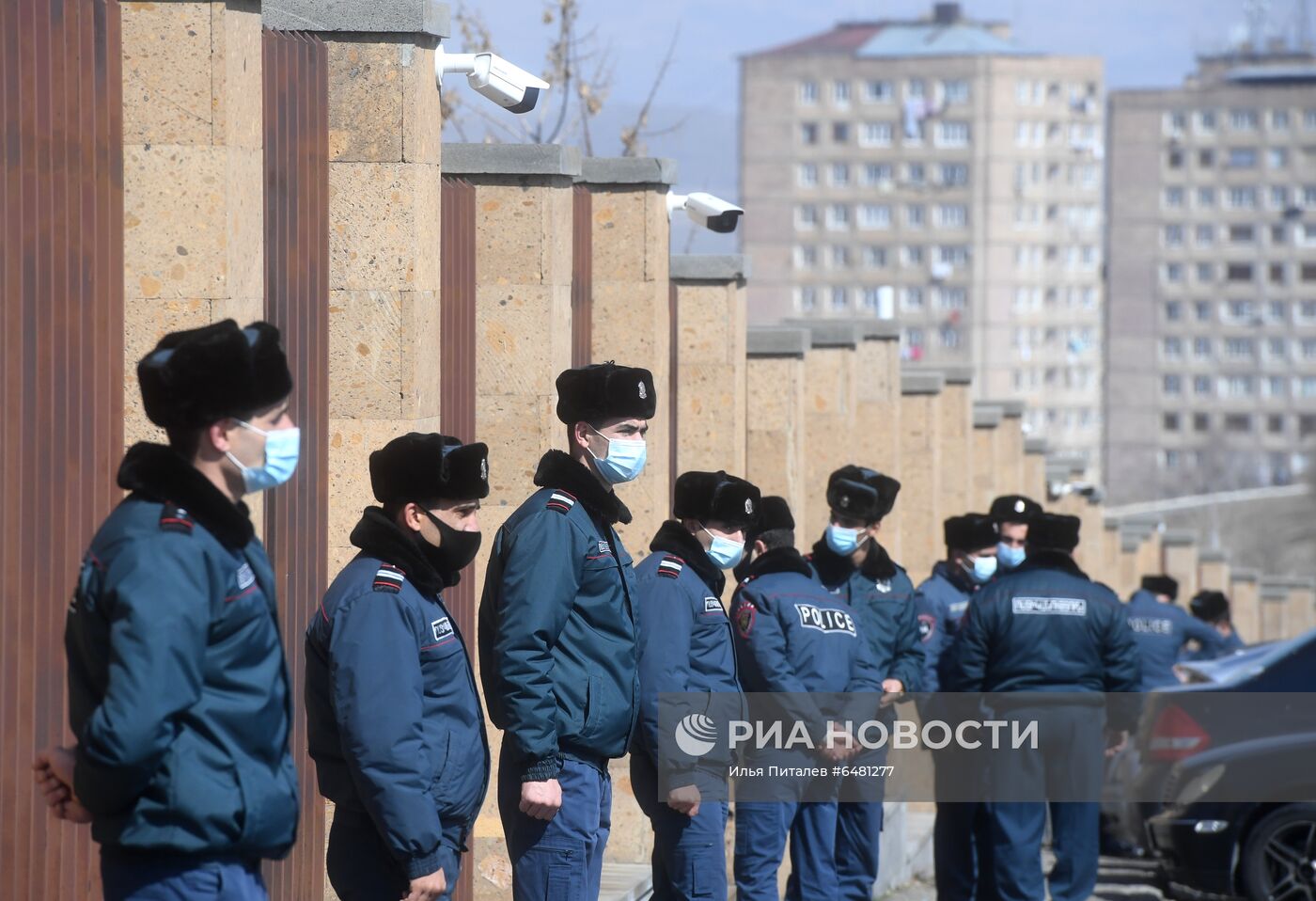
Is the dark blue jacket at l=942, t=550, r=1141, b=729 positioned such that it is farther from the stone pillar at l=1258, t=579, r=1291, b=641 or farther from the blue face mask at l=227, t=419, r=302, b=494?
the stone pillar at l=1258, t=579, r=1291, b=641

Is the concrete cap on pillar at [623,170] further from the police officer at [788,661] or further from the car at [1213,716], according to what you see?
the car at [1213,716]

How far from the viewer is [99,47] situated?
5.85m

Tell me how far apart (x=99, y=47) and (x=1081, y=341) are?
12017cm

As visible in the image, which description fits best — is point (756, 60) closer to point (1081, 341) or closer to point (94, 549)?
point (1081, 341)

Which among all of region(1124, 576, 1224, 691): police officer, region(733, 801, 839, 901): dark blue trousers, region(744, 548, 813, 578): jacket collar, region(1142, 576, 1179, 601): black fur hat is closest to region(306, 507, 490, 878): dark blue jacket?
region(733, 801, 839, 901): dark blue trousers

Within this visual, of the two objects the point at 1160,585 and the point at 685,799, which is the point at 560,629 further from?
the point at 1160,585

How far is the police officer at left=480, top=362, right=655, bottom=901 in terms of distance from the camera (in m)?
6.01

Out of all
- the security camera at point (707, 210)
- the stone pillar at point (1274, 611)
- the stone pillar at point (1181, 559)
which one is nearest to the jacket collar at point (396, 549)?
the security camera at point (707, 210)

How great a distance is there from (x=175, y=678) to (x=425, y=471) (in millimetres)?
1557

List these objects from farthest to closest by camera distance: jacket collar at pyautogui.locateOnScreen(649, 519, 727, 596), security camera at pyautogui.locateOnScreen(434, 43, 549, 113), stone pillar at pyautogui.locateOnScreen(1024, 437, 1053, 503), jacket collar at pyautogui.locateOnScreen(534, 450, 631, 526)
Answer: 1. stone pillar at pyautogui.locateOnScreen(1024, 437, 1053, 503)
2. security camera at pyautogui.locateOnScreen(434, 43, 549, 113)
3. jacket collar at pyautogui.locateOnScreen(649, 519, 727, 596)
4. jacket collar at pyautogui.locateOnScreen(534, 450, 631, 526)

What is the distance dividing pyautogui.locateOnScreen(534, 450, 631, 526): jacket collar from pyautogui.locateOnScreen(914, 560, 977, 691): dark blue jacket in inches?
202

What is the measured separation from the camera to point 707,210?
1106 cm

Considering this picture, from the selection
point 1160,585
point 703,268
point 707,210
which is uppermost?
point 707,210

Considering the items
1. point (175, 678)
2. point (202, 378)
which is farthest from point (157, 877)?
point (202, 378)
